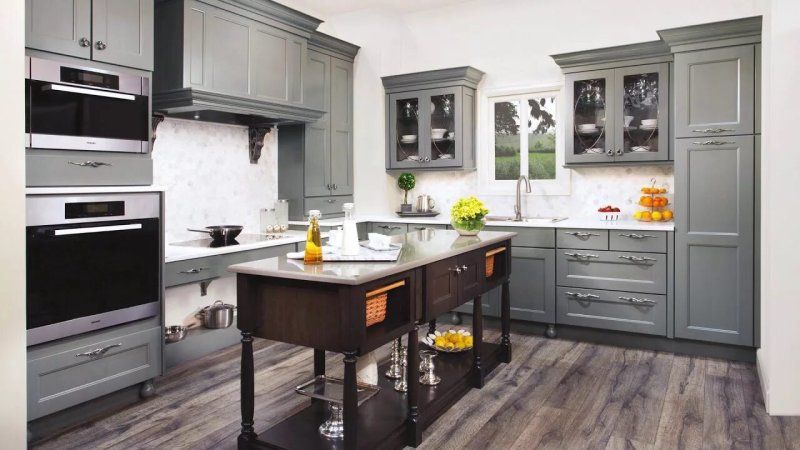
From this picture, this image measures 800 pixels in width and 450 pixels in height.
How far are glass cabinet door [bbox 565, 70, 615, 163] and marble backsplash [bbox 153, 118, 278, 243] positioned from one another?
265 cm

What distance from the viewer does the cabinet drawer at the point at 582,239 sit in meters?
4.66

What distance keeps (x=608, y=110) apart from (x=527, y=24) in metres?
1.28

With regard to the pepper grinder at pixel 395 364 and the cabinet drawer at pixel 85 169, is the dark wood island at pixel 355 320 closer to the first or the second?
the pepper grinder at pixel 395 364

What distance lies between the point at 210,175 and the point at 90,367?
1995mm

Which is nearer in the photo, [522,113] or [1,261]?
[1,261]

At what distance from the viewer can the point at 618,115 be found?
4.86 m

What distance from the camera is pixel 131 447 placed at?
286 centimetres

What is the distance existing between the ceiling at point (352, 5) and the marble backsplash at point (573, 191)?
5.43 ft

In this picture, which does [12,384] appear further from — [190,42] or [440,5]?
[440,5]

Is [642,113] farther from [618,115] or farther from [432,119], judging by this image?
[432,119]

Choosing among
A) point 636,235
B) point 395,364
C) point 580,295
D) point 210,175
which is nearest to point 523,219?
point 580,295

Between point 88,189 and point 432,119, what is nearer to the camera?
point 88,189

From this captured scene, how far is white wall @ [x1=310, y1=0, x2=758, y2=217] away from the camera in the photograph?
17.0 ft

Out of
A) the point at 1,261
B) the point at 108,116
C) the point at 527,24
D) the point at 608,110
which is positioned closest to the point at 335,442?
the point at 1,261
